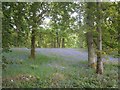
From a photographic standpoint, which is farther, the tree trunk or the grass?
the tree trunk

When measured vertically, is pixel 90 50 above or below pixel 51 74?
above

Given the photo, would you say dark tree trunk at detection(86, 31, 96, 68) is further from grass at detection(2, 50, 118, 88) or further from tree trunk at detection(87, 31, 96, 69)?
grass at detection(2, 50, 118, 88)

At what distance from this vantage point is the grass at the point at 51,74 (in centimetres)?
509

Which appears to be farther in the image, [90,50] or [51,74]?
[90,50]

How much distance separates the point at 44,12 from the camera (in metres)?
6.09

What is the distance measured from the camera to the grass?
5.09m

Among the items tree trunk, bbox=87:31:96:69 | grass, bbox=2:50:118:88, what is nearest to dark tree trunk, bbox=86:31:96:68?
tree trunk, bbox=87:31:96:69

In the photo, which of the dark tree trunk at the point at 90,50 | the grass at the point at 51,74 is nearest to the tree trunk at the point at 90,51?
the dark tree trunk at the point at 90,50

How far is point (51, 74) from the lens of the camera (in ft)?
17.8

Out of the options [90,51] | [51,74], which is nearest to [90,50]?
[90,51]

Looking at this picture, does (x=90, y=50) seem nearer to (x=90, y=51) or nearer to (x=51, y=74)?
(x=90, y=51)

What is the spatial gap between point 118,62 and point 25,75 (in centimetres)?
256

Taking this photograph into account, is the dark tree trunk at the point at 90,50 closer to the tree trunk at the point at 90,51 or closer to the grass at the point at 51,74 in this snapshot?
the tree trunk at the point at 90,51

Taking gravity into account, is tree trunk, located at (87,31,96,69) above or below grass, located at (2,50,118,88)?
above
